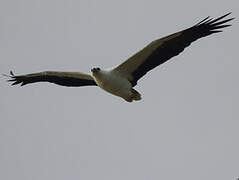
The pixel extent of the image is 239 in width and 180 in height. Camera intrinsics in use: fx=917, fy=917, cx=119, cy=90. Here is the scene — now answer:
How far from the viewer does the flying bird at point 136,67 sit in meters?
17.9

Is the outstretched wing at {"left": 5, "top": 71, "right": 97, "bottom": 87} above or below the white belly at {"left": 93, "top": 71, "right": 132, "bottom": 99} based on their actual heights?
above

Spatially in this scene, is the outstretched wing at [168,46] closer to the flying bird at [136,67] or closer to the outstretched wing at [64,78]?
the flying bird at [136,67]

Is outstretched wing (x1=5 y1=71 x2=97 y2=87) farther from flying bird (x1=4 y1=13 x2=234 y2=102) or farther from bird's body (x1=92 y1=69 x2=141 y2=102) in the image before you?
bird's body (x1=92 y1=69 x2=141 y2=102)

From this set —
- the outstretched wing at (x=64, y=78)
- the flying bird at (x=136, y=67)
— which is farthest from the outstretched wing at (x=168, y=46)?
the outstretched wing at (x=64, y=78)

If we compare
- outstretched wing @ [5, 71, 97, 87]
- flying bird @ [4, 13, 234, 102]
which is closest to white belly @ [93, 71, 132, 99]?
flying bird @ [4, 13, 234, 102]

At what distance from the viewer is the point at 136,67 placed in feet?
61.3

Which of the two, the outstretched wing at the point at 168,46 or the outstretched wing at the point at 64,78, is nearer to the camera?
the outstretched wing at the point at 168,46

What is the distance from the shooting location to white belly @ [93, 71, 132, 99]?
1852 centimetres

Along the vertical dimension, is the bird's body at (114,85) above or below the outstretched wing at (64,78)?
below

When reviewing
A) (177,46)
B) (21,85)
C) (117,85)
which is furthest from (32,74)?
(177,46)

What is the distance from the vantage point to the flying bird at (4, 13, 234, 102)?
58.7 ft

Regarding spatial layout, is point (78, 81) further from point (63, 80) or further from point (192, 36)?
point (192, 36)

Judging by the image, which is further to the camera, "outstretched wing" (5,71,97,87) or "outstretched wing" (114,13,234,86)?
"outstretched wing" (5,71,97,87)

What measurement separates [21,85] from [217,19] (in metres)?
5.09
